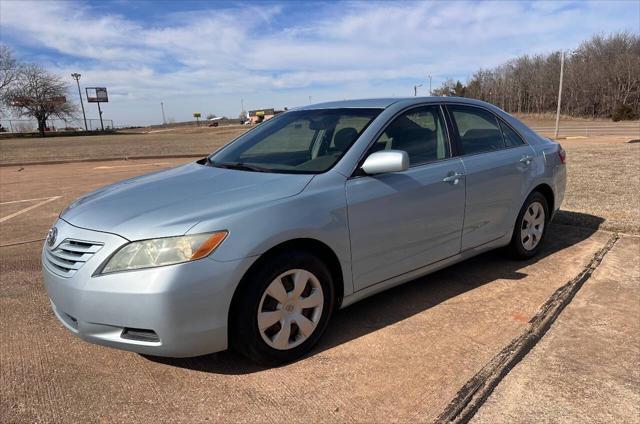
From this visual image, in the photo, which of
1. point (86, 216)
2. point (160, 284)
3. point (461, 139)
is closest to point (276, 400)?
point (160, 284)

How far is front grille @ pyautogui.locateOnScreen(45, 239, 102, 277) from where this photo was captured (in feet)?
8.68

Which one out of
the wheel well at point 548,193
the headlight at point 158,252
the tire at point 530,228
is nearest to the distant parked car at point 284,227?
the headlight at point 158,252

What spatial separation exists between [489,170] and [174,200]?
2649 mm

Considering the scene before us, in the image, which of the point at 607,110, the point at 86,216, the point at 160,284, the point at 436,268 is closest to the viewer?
the point at 160,284

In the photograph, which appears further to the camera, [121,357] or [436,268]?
[436,268]

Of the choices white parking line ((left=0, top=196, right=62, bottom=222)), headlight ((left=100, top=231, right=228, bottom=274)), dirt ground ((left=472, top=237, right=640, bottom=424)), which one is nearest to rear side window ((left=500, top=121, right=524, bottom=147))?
dirt ground ((left=472, top=237, right=640, bottom=424))

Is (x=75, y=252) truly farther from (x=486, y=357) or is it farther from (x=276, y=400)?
(x=486, y=357)

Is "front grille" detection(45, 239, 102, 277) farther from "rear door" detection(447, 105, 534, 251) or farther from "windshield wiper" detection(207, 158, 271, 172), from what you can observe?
"rear door" detection(447, 105, 534, 251)

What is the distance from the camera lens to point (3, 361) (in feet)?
9.95

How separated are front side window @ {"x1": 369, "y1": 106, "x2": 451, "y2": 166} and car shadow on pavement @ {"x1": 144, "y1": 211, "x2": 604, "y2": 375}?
111 centimetres

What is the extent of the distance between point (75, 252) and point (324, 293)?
1465 millimetres

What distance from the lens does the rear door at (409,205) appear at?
324 centimetres

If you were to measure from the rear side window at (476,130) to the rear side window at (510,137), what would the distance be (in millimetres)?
66

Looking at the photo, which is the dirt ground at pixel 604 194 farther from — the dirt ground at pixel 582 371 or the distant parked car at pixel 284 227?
the dirt ground at pixel 582 371
